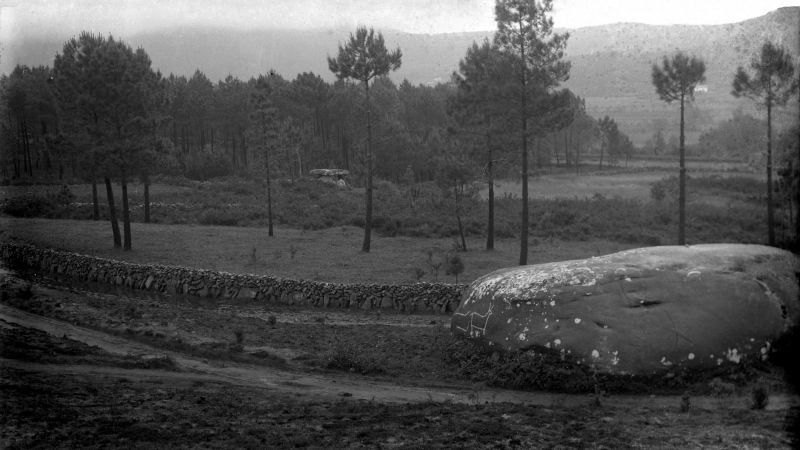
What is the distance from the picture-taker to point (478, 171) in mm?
36094

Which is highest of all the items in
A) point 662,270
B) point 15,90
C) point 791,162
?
point 15,90

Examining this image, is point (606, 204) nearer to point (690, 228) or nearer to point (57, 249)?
point (690, 228)

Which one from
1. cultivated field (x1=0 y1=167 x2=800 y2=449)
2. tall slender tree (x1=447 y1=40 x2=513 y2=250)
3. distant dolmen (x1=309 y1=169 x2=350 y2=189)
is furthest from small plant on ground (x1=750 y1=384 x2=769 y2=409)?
distant dolmen (x1=309 y1=169 x2=350 y2=189)

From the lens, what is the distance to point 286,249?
34875mm

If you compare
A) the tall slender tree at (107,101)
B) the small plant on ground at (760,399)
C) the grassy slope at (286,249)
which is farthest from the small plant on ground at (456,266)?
the tall slender tree at (107,101)

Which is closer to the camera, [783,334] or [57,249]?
[783,334]

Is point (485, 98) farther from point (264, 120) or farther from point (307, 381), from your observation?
point (307, 381)

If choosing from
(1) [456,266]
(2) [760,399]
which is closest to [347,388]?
(2) [760,399]

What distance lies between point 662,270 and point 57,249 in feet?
95.1

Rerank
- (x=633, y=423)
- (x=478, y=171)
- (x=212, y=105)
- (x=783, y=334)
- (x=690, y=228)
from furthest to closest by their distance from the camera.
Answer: (x=212, y=105) < (x=690, y=228) < (x=478, y=171) < (x=783, y=334) < (x=633, y=423)

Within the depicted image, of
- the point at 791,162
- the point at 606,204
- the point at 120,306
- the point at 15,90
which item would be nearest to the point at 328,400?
the point at 120,306

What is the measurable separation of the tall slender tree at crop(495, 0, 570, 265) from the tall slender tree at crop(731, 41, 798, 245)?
417 inches

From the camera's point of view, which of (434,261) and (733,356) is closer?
(733,356)

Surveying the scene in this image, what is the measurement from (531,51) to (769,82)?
13.0m
